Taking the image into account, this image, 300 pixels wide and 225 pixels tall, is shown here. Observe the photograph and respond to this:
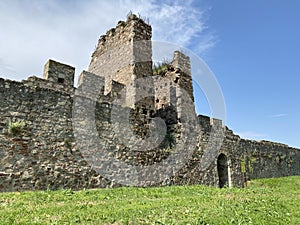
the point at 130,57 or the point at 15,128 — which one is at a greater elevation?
the point at 130,57

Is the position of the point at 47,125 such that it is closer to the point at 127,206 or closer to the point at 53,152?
the point at 53,152

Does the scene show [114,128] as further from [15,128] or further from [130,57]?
[130,57]

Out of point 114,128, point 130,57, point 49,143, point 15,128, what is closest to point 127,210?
point 49,143

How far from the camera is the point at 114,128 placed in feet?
32.2

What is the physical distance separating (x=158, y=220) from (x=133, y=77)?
7.81 metres

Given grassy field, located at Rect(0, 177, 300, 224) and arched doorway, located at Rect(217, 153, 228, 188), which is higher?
arched doorway, located at Rect(217, 153, 228, 188)

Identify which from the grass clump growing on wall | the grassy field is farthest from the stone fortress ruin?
the grassy field

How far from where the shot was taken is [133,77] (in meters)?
11.8

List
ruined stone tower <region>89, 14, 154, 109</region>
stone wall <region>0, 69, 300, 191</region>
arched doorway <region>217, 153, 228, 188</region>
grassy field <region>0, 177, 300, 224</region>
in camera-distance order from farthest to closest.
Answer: arched doorway <region>217, 153, 228, 188</region>, ruined stone tower <region>89, 14, 154, 109</region>, stone wall <region>0, 69, 300, 191</region>, grassy field <region>0, 177, 300, 224</region>

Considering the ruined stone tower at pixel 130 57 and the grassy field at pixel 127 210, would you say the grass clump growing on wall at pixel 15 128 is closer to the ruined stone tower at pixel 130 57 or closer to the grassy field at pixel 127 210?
the grassy field at pixel 127 210

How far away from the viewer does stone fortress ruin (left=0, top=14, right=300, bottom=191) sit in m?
7.71

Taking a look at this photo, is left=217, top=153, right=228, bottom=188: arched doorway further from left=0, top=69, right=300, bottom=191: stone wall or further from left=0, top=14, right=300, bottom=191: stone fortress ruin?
left=0, top=69, right=300, bottom=191: stone wall

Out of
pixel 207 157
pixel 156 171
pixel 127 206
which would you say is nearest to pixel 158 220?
pixel 127 206

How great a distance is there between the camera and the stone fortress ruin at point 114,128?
771 cm
